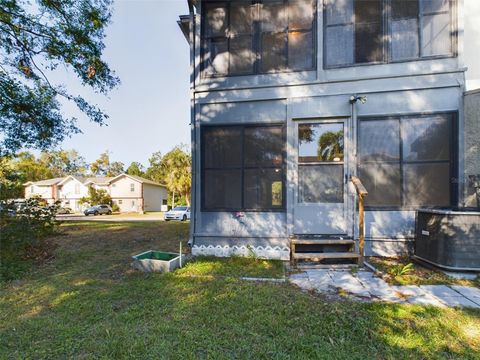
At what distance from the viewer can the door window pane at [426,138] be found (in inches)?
188

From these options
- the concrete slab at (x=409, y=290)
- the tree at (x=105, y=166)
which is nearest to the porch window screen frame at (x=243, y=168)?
the concrete slab at (x=409, y=290)

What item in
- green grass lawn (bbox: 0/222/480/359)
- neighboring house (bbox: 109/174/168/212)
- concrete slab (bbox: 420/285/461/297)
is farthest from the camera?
neighboring house (bbox: 109/174/168/212)

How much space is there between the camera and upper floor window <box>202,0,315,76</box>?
17.3 ft

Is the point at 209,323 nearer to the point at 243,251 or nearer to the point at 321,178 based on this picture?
the point at 243,251

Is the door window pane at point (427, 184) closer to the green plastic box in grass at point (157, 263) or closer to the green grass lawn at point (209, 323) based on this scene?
the green grass lawn at point (209, 323)

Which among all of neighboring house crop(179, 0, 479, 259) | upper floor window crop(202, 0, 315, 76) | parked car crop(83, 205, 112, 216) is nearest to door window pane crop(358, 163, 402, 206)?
neighboring house crop(179, 0, 479, 259)

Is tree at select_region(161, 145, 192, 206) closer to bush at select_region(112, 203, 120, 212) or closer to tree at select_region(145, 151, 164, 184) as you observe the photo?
bush at select_region(112, 203, 120, 212)

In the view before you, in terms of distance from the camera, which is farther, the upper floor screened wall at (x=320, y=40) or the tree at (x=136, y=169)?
the tree at (x=136, y=169)

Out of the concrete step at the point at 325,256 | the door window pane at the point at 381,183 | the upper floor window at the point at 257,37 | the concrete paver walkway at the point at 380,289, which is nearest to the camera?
the concrete paver walkway at the point at 380,289

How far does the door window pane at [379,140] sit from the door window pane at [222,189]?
2689 millimetres

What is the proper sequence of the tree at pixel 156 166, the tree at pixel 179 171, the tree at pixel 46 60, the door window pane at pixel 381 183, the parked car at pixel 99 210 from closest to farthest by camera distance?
the door window pane at pixel 381 183, the tree at pixel 46 60, the parked car at pixel 99 210, the tree at pixel 179 171, the tree at pixel 156 166

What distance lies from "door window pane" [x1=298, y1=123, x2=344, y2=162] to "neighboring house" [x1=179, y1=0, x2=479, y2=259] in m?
0.02

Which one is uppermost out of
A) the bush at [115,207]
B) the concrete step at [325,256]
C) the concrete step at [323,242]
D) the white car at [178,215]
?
the concrete step at [323,242]

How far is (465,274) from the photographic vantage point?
3.86 meters
